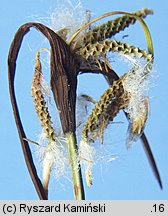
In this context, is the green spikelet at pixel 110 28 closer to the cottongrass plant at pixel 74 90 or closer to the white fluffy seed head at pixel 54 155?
the cottongrass plant at pixel 74 90

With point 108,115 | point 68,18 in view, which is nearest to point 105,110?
point 108,115

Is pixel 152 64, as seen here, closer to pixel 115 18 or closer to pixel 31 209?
pixel 115 18

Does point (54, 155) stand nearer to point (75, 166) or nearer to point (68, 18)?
point (75, 166)

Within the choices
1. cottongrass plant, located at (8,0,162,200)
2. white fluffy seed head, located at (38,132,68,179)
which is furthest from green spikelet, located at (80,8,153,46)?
white fluffy seed head, located at (38,132,68,179)

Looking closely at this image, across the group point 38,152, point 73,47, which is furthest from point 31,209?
point 73,47

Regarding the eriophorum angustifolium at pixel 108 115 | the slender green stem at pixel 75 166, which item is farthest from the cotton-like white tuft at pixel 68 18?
the slender green stem at pixel 75 166

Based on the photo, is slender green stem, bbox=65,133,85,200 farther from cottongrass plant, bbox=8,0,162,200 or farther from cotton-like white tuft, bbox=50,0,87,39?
cotton-like white tuft, bbox=50,0,87,39
